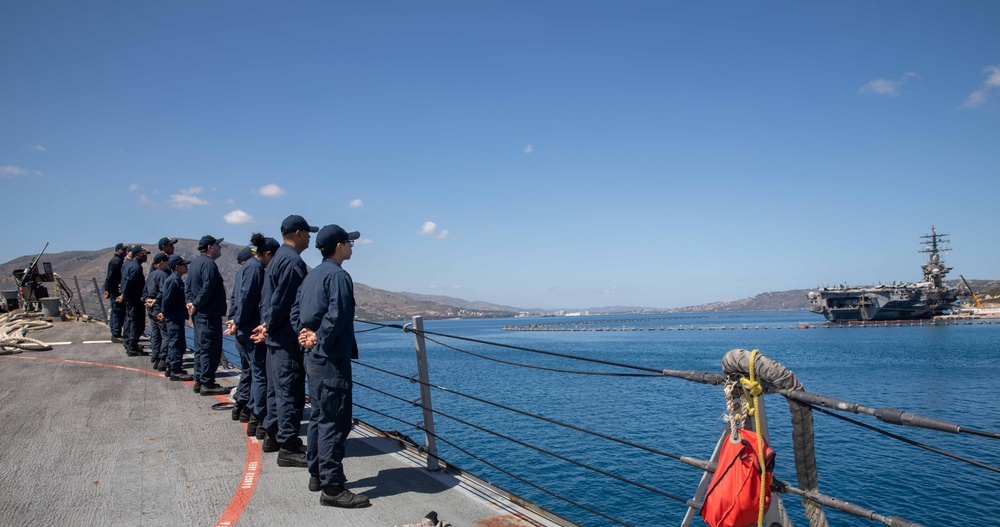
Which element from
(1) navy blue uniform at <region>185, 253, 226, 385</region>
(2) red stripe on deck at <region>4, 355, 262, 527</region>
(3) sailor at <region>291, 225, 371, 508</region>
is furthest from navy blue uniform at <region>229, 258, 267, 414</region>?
(3) sailor at <region>291, 225, 371, 508</region>

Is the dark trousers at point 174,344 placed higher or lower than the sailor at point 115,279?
lower

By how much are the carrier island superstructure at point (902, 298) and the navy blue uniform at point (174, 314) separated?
118 meters

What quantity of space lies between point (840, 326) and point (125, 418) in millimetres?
119030

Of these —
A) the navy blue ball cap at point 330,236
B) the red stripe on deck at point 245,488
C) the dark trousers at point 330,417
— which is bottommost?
the red stripe on deck at point 245,488

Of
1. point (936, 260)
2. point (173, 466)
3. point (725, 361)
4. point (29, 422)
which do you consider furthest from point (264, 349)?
point (936, 260)

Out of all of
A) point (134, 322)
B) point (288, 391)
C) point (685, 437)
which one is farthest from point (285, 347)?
point (685, 437)

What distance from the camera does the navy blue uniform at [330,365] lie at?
421 centimetres

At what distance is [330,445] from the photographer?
4.24 metres

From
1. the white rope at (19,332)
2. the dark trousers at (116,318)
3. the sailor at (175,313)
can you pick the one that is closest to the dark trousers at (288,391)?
the sailor at (175,313)

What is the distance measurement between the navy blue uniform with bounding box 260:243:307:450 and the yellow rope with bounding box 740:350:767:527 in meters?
3.93

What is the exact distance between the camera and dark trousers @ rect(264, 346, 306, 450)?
518 cm

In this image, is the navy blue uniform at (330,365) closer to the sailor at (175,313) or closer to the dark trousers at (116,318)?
the sailor at (175,313)

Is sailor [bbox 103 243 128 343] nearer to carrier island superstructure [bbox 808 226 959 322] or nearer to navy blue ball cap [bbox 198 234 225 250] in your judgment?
navy blue ball cap [bbox 198 234 225 250]

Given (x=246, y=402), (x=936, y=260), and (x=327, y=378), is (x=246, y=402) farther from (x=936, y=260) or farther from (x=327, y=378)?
(x=936, y=260)
